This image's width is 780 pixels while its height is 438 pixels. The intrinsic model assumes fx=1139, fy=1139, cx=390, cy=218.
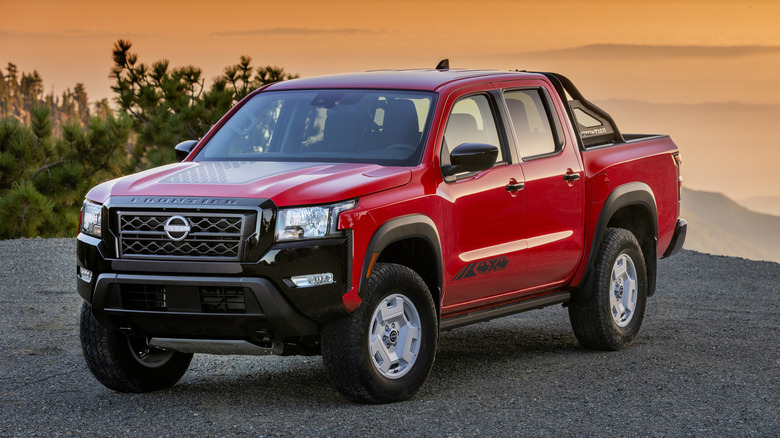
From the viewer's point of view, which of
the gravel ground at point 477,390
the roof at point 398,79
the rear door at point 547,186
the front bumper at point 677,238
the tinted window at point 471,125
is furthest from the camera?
the front bumper at point 677,238

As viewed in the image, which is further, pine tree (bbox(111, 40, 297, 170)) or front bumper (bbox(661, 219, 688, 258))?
pine tree (bbox(111, 40, 297, 170))

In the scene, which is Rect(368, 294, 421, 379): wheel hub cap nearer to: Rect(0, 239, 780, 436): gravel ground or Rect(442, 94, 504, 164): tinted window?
Rect(0, 239, 780, 436): gravel ground

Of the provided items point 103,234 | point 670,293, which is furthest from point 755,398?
point 670,293

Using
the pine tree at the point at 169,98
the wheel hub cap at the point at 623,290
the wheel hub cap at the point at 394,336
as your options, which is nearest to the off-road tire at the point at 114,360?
the wheel hub cap at the point at 394,336

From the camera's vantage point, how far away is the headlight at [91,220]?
6695mm

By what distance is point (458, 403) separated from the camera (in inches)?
272

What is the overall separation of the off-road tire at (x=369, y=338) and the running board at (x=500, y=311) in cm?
42

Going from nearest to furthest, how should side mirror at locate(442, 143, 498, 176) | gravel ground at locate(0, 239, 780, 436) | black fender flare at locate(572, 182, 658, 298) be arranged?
1. gravel ground at locate(0, 239, 780, 436)
2. side mirror at locate(442, 143, 498, 176)
3. black fender flare at locate(572, 182, 658, 298)

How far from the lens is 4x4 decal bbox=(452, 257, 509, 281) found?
7.31 metres

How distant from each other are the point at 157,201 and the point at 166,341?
2.76 ft

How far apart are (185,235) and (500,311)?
2.53 m

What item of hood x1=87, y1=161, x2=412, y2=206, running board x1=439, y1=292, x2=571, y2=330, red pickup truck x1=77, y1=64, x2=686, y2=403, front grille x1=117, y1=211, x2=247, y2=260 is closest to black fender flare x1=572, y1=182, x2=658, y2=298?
red pickup truck x1=77, y1=64, x2=686, y2=403

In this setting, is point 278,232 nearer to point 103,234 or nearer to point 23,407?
point 103,234

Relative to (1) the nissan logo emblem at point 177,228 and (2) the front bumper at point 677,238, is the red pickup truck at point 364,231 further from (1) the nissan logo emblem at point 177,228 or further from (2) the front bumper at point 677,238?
(2) the front bumper at point 677,238
